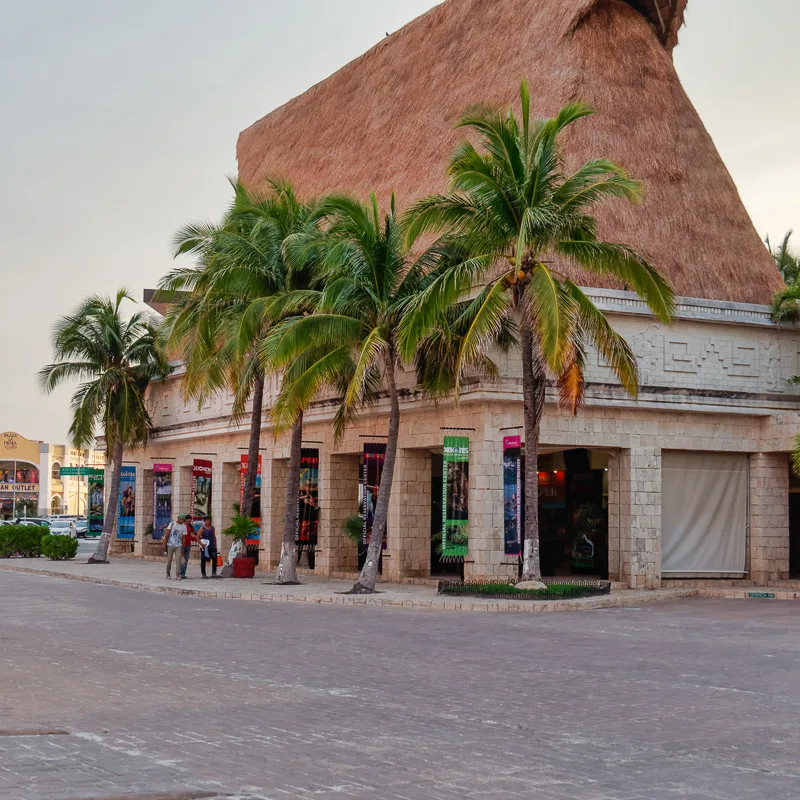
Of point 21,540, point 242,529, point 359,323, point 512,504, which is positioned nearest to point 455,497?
point 512,504

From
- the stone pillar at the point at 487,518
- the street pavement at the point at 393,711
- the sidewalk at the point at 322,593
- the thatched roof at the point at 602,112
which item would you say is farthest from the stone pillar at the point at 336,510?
the street pavement at the point at 393,711

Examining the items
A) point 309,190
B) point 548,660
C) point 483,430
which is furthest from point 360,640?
point 309,190

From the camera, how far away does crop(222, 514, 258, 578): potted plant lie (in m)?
29.6

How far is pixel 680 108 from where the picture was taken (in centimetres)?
3178

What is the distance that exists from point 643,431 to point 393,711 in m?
19.2

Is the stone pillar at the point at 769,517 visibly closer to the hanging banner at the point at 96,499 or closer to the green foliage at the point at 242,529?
the green foliage at the point at 242,529

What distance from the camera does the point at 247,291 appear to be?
27.5 metres

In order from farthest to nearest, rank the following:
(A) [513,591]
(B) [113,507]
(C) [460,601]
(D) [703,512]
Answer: (B) [113,507] → (D) [703,512] → (A) [513,591] → (C) [460,601]

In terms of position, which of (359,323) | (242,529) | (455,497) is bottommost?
(242,529)

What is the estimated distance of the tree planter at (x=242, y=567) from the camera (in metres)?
30.5

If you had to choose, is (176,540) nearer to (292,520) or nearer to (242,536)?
(242,536)

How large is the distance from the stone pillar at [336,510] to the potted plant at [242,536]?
200 cm

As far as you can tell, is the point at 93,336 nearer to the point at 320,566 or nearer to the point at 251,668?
the point at 320,566

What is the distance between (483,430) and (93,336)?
19.6 meters
